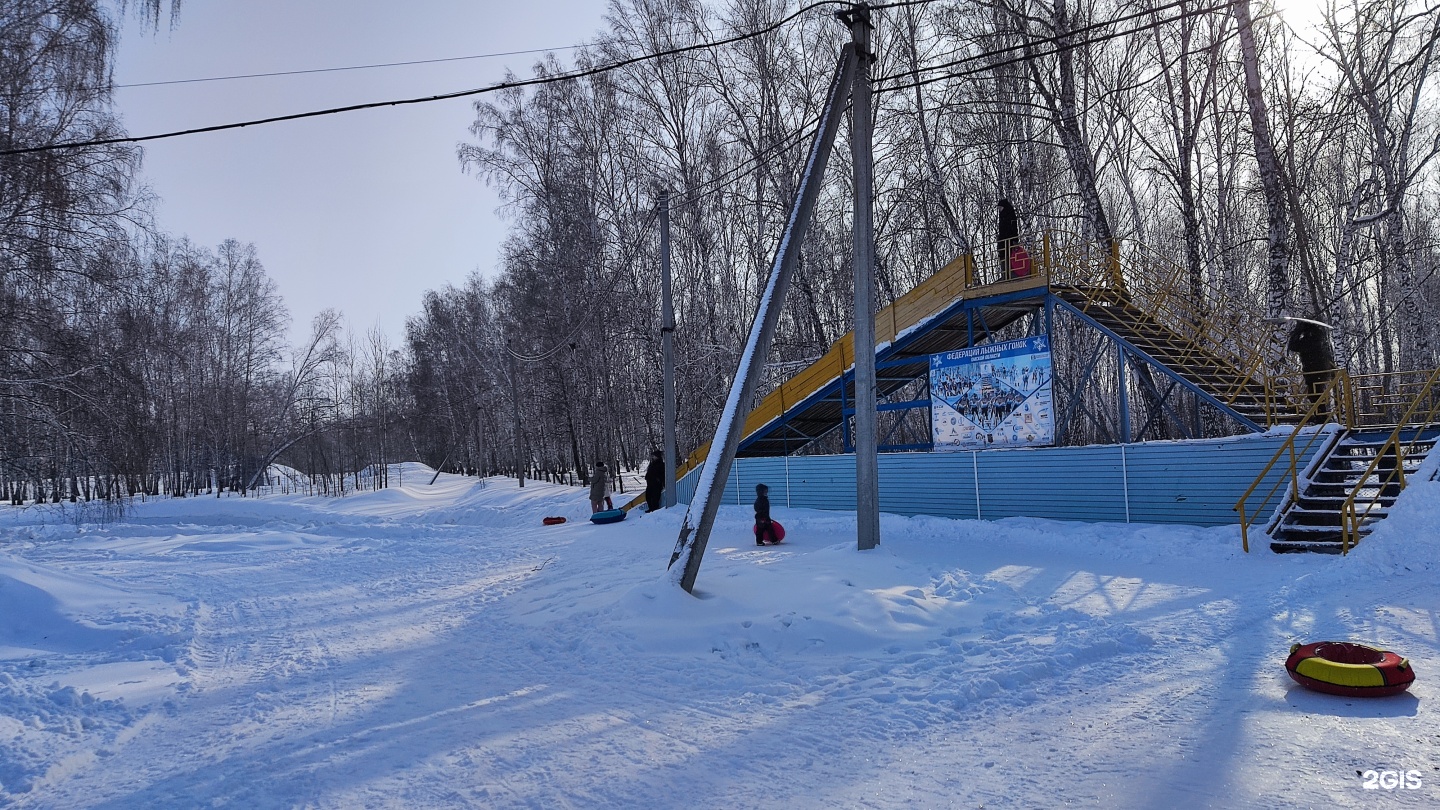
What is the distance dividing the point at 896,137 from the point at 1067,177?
23.3 feet

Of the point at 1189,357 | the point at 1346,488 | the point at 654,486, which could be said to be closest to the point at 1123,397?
the point at 1189,357

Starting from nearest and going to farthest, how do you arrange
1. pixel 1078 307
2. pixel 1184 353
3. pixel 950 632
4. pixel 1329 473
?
pixel 950 632 < pixel 1329 473 < pixel 1184 353 < pixel 1078 307

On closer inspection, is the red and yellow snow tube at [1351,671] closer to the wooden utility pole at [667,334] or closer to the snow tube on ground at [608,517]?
the wooden utility pole at [667,334]

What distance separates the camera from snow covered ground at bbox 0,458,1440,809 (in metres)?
3.90

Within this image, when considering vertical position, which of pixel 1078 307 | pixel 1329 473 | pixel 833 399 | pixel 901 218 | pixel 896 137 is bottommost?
pixel 1329 473

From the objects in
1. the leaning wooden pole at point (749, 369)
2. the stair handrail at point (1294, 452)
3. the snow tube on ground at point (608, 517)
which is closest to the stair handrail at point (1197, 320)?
the stair handrail at point (1294, 452)

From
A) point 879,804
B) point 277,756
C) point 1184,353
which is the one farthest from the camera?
point 1184,353

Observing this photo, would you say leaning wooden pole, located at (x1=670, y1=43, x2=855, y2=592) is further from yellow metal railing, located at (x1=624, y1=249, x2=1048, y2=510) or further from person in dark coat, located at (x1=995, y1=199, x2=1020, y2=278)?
person in dark coat, located at (x1=995, y1=199, x2=1020, y2=278)

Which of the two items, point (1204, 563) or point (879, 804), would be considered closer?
point (879, 804)

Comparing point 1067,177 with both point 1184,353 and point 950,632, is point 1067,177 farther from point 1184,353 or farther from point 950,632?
point 950,632

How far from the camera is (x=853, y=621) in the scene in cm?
688

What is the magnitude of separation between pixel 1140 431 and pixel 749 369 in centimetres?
1106

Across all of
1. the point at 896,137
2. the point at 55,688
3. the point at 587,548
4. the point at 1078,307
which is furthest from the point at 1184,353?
the point at 55,688

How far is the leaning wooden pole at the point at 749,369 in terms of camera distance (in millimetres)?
7742
